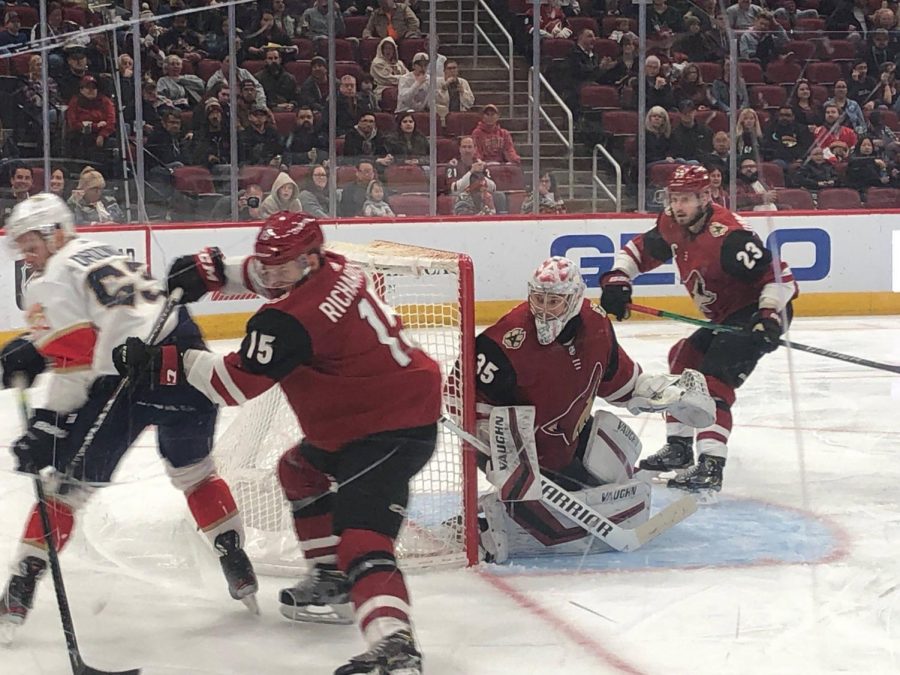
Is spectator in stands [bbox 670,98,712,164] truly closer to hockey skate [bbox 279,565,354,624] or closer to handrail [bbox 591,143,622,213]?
handrail [bbox 591,143,622,213]

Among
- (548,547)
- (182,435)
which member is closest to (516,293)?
(548,547)

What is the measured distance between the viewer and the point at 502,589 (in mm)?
3156

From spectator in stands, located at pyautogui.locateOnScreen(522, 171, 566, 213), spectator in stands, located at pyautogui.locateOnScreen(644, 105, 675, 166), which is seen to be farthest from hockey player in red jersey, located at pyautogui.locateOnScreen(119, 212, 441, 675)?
spectator in stands, located at pyautogui.locateOnScreen(522, 171, 566, 213)

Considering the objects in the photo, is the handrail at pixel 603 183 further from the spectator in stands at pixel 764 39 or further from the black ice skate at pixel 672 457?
the black ice skate at pixel 672 457

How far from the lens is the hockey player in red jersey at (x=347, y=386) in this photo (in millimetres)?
2428

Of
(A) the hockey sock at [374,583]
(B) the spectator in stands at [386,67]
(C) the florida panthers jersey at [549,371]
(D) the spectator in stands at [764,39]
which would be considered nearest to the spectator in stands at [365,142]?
(B) the spectator in stands at [386,67]

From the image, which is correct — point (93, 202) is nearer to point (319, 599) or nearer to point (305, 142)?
point (305, 142)

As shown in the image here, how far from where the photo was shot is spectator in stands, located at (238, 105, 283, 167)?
4961 mm

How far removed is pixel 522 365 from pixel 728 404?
1.14 meters

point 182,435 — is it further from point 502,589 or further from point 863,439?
point 863,439

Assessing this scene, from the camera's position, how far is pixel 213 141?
4.89 m

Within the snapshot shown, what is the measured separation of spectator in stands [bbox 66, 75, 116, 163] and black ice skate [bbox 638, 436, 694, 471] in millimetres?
2150

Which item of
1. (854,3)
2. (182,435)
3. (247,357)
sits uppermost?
(854,3)

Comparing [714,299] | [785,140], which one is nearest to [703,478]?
[714,299]
